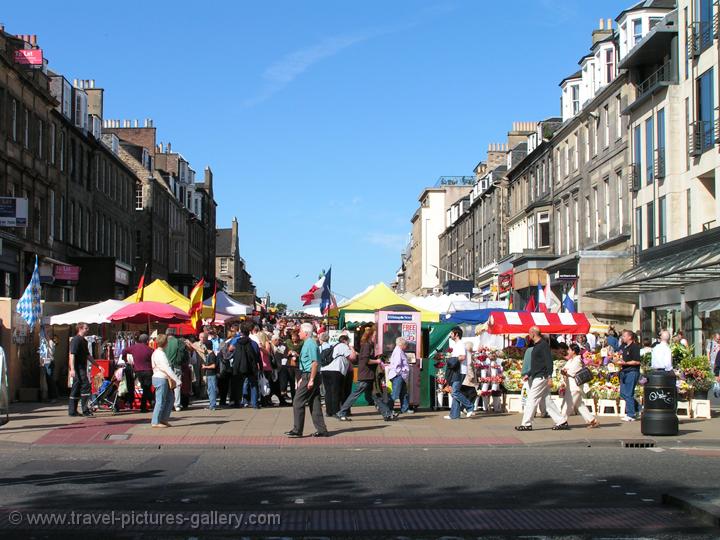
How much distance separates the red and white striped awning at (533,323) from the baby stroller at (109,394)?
869 centimetres

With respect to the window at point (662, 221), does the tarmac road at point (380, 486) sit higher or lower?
lower

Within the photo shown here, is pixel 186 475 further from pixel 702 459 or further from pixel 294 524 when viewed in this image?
pixel 702 459

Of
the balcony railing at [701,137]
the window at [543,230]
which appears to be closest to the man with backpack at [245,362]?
the balcony railing at [701,137]

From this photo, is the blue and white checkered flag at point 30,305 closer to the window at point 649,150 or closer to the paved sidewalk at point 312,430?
the paved sidewalk at point 312,430

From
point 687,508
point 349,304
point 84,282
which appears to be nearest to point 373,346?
point 349,304

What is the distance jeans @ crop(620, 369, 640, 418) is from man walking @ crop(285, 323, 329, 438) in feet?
21.6

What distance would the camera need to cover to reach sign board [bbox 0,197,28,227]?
23442 mm

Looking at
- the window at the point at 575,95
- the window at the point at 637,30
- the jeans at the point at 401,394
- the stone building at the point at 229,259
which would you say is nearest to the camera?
the jeans at the point at 401,394

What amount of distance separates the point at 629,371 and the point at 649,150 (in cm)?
1712

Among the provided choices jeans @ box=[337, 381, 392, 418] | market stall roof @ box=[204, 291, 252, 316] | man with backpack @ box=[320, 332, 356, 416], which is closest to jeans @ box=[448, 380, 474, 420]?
jeans @ box=[337, 381, 392, 418]

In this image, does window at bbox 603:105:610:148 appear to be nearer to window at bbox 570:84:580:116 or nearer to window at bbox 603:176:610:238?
window at bbox 603:176:610:238

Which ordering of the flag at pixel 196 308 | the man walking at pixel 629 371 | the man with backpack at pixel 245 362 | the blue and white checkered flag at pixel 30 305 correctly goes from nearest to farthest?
1. the man walking at pixel 629 371
2. the man with backpack at pixel 245 362
3. the blue and white checkered flag at pixel 30 305
4. the flag at pixel 196 308

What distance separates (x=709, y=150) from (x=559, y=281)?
1285 cm

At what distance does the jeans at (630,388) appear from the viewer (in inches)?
746
